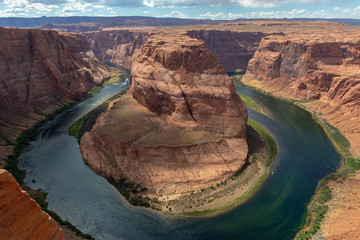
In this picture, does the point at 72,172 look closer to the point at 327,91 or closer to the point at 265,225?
the point at 265,225

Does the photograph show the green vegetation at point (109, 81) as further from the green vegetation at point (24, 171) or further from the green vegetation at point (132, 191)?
the green vegetation at point (132, 191)

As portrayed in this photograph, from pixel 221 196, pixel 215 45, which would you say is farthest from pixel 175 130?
pixel 215 45

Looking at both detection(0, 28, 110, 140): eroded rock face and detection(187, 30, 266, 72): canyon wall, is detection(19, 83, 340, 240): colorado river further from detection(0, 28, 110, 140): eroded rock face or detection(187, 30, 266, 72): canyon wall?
detection(187, 30, 266, 72): canyon wall

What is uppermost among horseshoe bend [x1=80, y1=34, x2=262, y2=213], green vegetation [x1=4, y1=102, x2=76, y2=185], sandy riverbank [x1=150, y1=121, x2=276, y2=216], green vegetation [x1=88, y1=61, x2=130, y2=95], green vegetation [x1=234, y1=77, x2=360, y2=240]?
horseshoe bend [x1=80, y1=34, x2=262, y2=213]

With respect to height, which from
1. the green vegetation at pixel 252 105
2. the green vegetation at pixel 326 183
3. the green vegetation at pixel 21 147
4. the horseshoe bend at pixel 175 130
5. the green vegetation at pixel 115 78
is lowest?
the green vegetation at pixel 115 78

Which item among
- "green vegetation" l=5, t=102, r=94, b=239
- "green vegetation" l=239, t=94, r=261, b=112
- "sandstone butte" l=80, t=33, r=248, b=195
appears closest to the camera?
"green vegetation" l=5, t=102, r=94, b=239

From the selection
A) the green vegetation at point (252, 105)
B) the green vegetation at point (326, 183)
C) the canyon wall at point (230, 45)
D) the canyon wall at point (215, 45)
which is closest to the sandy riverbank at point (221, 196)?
the green vegetation at point (326, 183)

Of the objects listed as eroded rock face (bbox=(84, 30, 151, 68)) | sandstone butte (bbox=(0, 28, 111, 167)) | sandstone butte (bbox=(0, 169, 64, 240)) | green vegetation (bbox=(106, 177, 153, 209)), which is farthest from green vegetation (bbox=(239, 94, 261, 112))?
eroded rock face (bbox=(84, 30, 151, 68))
